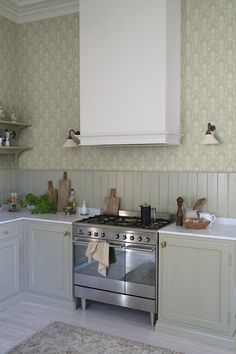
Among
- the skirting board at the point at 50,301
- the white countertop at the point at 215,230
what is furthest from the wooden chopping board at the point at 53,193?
the white countertop at the point at 215,230

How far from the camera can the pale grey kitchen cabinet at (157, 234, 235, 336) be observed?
122 inches

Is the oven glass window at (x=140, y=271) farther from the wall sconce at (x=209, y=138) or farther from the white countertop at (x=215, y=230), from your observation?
the wall sconce at (x=209, y=138)

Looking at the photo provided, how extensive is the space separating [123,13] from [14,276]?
111 inches

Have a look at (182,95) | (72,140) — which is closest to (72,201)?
(72,140)

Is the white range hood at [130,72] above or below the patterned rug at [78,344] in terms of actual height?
above

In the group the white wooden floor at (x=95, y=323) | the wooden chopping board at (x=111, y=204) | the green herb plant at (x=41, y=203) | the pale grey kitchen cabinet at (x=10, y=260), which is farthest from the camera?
the green herb plant at (x=41, y=203)

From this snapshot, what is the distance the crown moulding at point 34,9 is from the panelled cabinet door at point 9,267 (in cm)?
265

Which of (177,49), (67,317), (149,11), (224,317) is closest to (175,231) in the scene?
(224,317)

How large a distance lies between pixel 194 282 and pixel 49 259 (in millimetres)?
1516

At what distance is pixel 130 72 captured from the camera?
3590 mm

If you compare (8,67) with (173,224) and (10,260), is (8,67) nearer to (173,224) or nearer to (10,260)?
(10,260)

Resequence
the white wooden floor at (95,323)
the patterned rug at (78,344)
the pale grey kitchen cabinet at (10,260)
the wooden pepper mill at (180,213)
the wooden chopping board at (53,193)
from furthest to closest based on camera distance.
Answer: the wooden chopping board at (53,193) < the pale grey kitchen cabinet at (10,260) < the wooden pepper mill at (180,213) < the white wooden floor at (95,323) < the patterned rug at (78,344)

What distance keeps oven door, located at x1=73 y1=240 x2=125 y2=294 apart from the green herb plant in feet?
2.28

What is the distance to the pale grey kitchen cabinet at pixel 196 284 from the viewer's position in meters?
3.09
